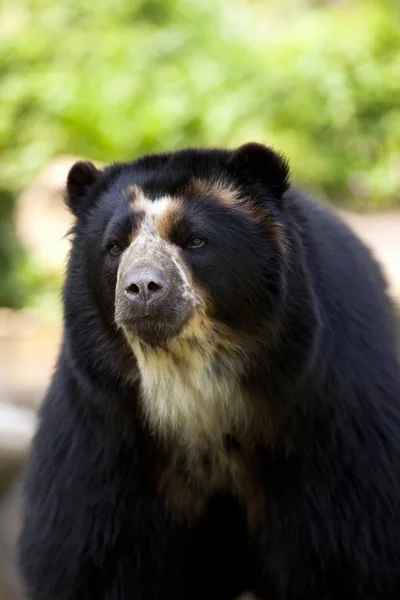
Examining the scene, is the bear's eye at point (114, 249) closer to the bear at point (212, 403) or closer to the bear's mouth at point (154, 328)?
the bear at point (212, 403)

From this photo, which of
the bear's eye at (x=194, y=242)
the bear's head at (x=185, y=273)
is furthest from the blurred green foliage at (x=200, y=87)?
the bear's eye at (x=194, y=242)

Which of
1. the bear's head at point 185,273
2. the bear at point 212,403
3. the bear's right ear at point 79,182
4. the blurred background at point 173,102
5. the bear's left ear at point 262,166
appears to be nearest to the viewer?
the bear's head at point 185,273

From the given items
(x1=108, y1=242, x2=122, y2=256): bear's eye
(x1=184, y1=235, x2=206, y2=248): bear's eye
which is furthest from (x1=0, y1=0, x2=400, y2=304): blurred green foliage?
(x1=184, y1=235, x2=206, y2=248): bear's eye

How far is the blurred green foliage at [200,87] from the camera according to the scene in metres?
13.2

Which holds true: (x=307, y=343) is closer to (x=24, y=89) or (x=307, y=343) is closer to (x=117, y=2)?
(x=24, y=89)

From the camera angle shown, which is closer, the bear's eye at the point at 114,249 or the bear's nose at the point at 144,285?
the bear's nose at the point at 144,285

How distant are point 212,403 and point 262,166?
2.84ft

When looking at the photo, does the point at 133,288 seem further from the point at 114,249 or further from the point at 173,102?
the point at 173,102

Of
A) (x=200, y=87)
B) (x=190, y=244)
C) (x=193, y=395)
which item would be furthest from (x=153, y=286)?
(x=200, y=87)

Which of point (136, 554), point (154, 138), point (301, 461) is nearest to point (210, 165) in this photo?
point (301, 461)

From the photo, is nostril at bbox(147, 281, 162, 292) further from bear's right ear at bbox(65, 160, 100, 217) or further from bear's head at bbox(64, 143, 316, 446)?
bear's right ear at bbox(65, 160, 100, 217)

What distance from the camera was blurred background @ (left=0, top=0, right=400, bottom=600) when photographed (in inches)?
488

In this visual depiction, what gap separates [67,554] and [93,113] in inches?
365

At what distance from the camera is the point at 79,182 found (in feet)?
Answer: 14.3
